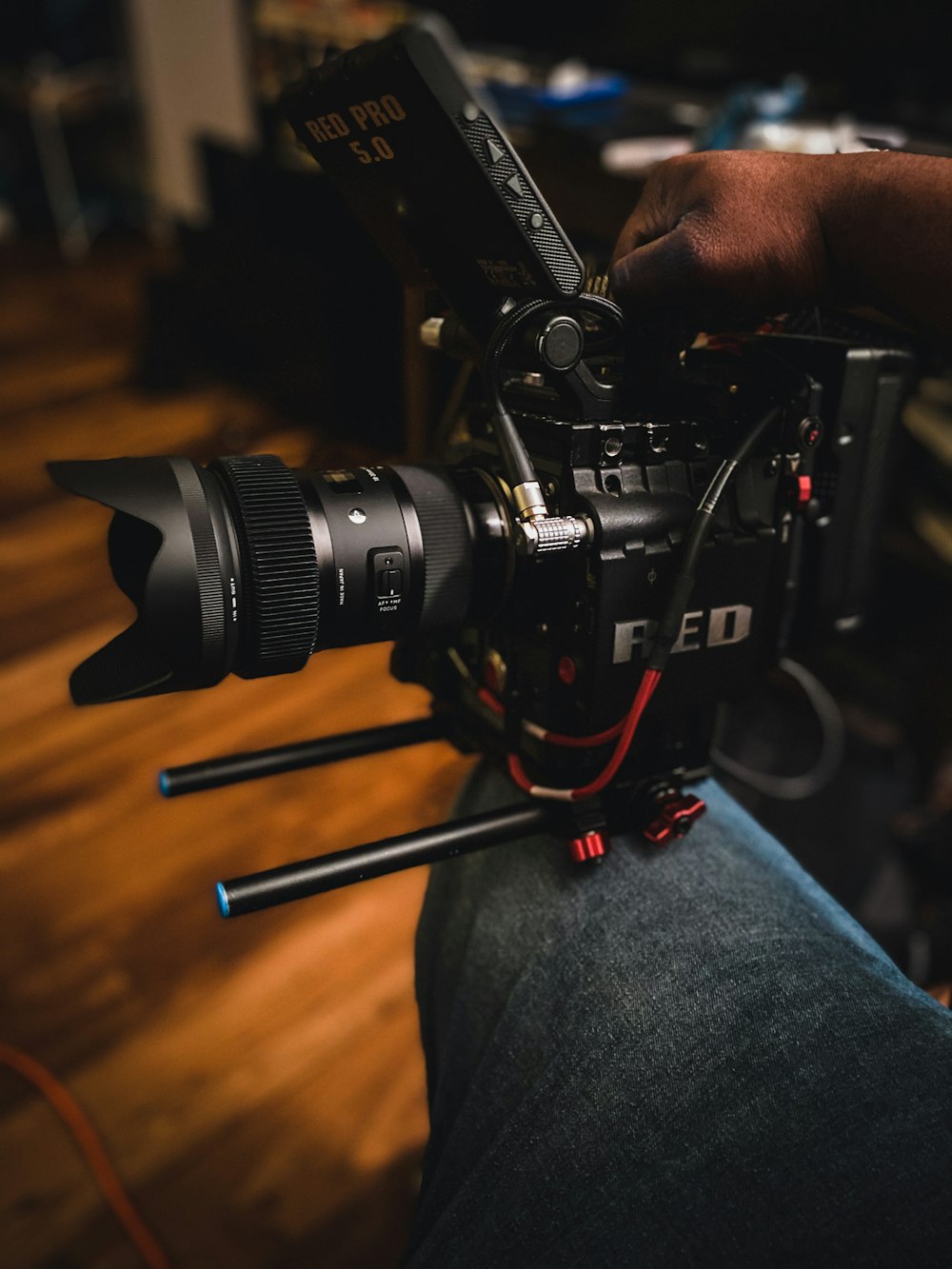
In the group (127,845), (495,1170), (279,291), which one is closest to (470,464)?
(495,1170)

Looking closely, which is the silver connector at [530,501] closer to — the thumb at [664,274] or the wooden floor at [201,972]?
the thumb at [664,274]

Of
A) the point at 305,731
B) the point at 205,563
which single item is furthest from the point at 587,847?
the point at 305,731

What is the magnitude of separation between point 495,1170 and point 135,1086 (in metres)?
0.70

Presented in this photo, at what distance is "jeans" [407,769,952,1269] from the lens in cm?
45

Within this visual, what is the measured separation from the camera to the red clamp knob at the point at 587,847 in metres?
0.63

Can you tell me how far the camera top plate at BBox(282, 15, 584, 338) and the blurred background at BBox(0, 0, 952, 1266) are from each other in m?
0.19

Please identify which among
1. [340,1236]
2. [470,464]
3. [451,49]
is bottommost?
[340,1236]

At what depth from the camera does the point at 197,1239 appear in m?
0.93

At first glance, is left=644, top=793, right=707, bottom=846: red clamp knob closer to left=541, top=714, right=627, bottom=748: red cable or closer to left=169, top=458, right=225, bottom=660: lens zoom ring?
left=541, top=714, right=627, bottom=748: red cable

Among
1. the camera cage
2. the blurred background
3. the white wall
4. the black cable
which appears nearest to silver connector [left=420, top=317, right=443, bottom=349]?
the camera cage

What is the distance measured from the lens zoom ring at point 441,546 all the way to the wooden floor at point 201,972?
152mm

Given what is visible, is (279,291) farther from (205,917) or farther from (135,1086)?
(135,1086)

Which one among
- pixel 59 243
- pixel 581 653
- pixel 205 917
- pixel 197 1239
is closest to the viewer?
pixel 581 653

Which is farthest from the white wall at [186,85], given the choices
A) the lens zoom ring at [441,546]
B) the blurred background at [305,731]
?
the lens zoom ring at [441,546]
